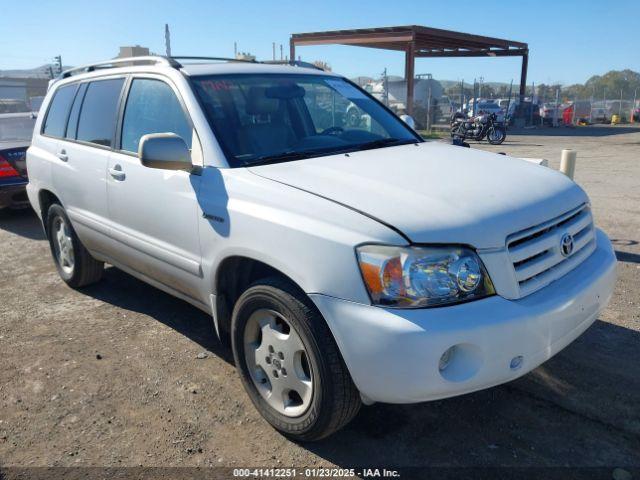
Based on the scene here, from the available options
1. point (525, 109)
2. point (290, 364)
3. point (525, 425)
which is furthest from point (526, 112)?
point (290, 364)

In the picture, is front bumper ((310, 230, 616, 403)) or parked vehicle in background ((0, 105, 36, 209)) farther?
parked vehicle in background ((0, 105, 36, 209))

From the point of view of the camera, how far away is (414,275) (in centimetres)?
228

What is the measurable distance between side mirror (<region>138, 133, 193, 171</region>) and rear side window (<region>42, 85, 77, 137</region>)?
7.11ft

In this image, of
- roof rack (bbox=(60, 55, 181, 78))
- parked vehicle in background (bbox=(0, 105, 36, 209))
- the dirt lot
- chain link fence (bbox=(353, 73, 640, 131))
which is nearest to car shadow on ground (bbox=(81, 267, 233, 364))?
the dirt lot

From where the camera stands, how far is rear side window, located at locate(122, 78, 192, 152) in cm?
342

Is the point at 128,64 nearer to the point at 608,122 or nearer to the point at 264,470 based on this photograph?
the point at 264,470

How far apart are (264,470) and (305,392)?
41 cm

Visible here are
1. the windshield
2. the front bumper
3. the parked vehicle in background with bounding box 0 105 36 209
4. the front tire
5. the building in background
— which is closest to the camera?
the front bumper

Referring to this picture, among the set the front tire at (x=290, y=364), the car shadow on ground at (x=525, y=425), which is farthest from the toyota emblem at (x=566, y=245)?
the front tire at (x=290, y=364)

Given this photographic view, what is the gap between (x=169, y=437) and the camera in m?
2.94

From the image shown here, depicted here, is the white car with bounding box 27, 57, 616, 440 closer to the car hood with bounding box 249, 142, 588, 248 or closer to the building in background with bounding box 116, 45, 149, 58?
the car hood with bounding box 249, 142, 588, 248

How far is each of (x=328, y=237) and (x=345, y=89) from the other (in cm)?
227

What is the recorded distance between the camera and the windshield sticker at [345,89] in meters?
4.25

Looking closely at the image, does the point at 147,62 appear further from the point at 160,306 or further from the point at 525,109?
the point at 525,109
